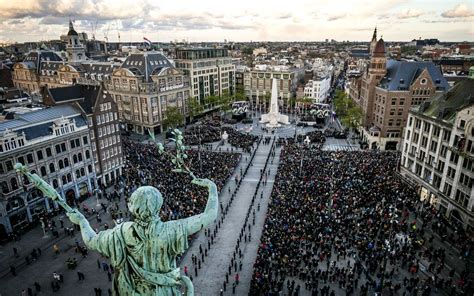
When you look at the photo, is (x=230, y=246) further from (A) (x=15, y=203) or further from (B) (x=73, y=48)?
(B) (x=73, y=48)

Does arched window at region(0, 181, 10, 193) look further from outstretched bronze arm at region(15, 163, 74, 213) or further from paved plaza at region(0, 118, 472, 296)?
outstretched bronze arm at region(15, 163, 74, 213)

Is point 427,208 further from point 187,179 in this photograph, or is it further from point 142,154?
point 142,154

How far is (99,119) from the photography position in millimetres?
58062

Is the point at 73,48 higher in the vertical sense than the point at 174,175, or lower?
higher

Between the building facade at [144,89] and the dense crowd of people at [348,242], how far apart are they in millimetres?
50873

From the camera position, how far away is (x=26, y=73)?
11894 centimetres

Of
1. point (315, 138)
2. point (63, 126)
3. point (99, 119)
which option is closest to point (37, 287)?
point (63, 126)

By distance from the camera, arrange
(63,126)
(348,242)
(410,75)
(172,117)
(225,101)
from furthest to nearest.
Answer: (225,101) < (172,117) < (410,75) < (63,126) < (348,242)

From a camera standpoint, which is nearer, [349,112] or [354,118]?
[354,118]

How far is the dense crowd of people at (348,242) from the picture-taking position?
3225cm

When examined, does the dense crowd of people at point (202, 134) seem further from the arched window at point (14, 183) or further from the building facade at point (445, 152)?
the building facade at point (445, 152)

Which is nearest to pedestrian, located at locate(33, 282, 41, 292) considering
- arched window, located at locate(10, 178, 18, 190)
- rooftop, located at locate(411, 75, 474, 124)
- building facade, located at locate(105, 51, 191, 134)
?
arched window, located at locate(10, 178, 18, 190)

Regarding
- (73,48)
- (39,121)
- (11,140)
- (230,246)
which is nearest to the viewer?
(230,246)

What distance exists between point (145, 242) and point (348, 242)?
121ft
